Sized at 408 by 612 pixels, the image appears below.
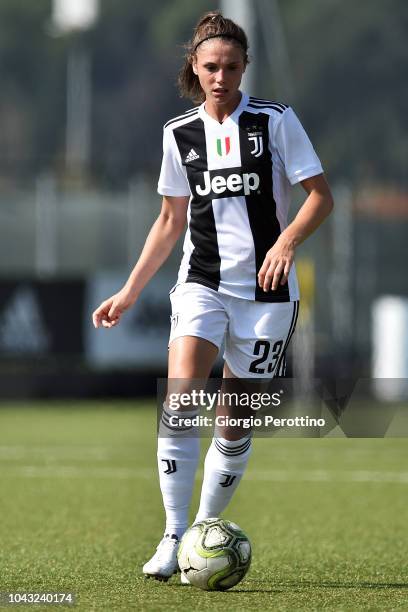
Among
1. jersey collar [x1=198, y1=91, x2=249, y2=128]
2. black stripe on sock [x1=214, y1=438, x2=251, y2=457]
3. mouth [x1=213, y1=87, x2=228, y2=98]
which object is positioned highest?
mouth [x1=213, y1=87, x2=228, y2=98]

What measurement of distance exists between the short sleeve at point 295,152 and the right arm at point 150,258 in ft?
1.69

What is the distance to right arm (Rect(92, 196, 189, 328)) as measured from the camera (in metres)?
6.59

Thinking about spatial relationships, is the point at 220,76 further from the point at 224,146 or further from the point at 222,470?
the point at 222,470

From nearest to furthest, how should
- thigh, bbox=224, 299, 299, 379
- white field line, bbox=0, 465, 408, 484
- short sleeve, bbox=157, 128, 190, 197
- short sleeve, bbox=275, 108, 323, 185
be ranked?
short sleeve, bbox=275, 108, 323, 185 → thigh, bbox=224, 299, 299, 379 → short sleeve, bbox=157, 128, 190, 197 → white field line, bbox=0, 465, 408, 484

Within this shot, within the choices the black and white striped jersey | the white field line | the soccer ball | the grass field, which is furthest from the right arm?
the white field line

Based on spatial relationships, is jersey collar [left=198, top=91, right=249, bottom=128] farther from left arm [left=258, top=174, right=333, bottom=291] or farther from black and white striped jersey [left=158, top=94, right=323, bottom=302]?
left arm [left=258, top=174, right=333, bottom=291]

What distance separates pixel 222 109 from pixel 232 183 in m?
0.32

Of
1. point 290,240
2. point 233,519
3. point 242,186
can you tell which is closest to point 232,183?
point 242,186

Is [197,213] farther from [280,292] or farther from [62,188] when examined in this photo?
[62,188]

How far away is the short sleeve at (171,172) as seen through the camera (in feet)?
21.4

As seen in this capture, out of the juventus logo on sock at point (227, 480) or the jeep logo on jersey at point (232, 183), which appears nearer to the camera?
the jeep logo on jersey at point (232, 183)

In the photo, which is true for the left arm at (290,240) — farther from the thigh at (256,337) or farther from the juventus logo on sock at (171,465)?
the juventus logo on sock at (171,465)

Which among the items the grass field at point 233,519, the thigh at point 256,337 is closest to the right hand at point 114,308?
the thigh at point 256,337

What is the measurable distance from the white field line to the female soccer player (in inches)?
221
